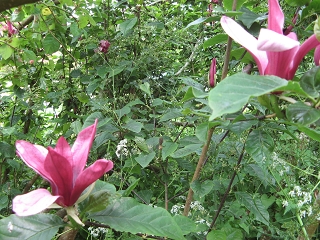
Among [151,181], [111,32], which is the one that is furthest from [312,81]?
[111,32]

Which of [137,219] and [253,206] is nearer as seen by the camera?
[137,219]

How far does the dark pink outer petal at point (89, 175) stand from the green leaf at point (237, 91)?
208 millimetres

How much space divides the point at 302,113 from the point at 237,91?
12 centimetres

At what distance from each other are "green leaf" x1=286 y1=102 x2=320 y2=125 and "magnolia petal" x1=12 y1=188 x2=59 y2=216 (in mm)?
314

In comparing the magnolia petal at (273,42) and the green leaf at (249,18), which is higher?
the magnolia petal at (273,42)

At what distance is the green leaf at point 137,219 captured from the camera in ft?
1.63

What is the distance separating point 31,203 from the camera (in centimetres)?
41

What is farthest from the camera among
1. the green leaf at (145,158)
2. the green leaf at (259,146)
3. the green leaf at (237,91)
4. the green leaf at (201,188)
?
the green leaf at (145,158)

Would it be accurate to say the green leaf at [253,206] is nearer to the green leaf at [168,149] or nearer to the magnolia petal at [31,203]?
the green leaf at [168,149]

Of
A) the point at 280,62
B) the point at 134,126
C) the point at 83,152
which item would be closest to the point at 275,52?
the point at 280,62

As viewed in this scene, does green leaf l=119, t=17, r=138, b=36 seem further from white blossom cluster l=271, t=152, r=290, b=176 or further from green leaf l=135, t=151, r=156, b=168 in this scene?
white blossom cluster l=271, t=152, r=290, b=176

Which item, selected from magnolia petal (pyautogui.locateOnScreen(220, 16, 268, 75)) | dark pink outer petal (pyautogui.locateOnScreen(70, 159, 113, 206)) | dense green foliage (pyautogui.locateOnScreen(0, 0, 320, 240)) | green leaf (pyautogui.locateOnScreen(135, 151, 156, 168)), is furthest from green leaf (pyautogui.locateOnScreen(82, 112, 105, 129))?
magnolia petal (pyautogui.locateOnScreen(220, 16, 268, 75))

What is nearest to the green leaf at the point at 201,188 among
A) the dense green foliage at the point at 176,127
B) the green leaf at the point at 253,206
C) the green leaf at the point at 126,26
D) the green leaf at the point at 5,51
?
the dense green foliage at the point at 176,127

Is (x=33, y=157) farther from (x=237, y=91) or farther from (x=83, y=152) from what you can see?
(x=237, y=91)
